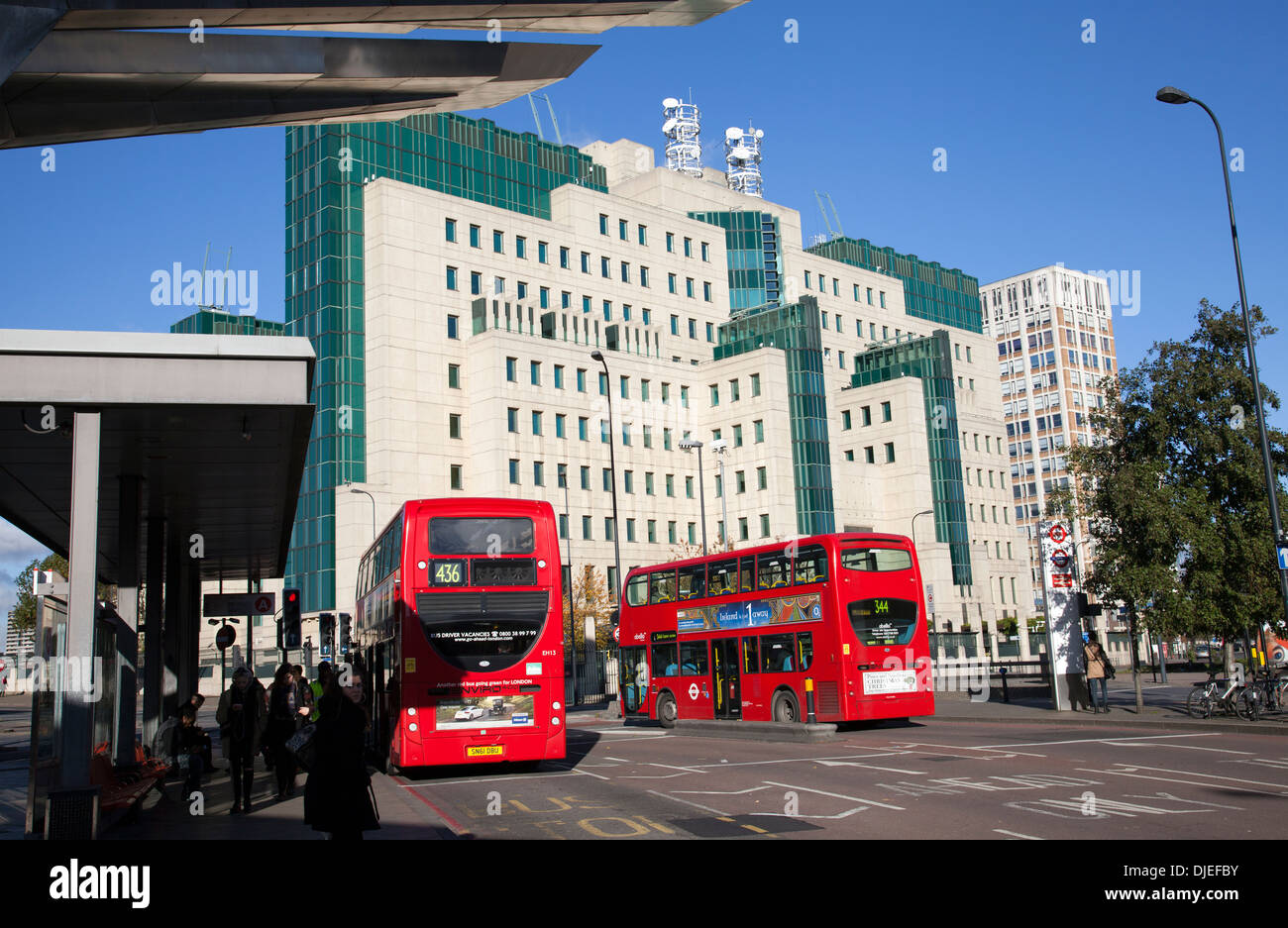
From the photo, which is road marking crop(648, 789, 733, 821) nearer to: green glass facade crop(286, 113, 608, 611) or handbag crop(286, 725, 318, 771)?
handbag crop(286, 725, 318, 771)

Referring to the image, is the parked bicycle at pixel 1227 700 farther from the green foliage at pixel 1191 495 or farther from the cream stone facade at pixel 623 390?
the cream stone facade at pixel 623 390

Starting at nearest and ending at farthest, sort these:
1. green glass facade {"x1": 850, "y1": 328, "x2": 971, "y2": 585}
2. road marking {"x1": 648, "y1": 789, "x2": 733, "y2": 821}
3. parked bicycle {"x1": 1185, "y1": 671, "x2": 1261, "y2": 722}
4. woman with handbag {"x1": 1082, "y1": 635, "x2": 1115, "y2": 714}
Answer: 1. road marking {"x1": 648, "y1": 789, "x2": 733, "y2": 821}
2. parked bicycle {"x1": 1185, "y1": 671, "x2": 1261, "y2": 722}
3. woman with handbag {"x1": 1082, "y1": 635, "x2": 1115, "y2": 714}
4. green glass facade {"x1": 850, "y1": 328, "x2": 971, "y2": 585}

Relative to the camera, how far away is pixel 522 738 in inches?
693

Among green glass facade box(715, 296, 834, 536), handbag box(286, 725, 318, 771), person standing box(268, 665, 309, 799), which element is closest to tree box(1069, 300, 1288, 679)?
person standing box(268, 665, 309, 799)

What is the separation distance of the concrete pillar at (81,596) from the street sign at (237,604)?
1214 centimetres

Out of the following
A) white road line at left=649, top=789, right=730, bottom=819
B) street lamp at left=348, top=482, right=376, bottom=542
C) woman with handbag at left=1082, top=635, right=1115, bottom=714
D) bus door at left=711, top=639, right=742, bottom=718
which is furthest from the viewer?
street lamp at left=348, top=482, right=376, bottom=542

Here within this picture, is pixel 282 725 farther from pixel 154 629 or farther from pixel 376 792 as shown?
pixel 154 629

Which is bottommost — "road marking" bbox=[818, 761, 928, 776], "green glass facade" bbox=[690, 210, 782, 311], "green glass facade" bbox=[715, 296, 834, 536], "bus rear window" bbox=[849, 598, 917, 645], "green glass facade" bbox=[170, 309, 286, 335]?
"road marking" bbox=[818, 761, 928, 776]

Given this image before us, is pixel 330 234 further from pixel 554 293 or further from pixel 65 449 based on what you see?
pixel 65 449

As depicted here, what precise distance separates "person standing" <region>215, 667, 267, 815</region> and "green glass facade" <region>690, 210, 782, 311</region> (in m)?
75.3

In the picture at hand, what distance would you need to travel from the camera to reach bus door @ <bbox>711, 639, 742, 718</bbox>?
84.3ft

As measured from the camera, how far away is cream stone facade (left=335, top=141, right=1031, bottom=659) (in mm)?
67062

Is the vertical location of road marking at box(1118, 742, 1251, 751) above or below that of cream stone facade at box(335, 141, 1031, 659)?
below

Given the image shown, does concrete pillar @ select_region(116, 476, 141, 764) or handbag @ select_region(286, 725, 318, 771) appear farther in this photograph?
concrete pillar @ select_region(116, 476, 141, 764)
